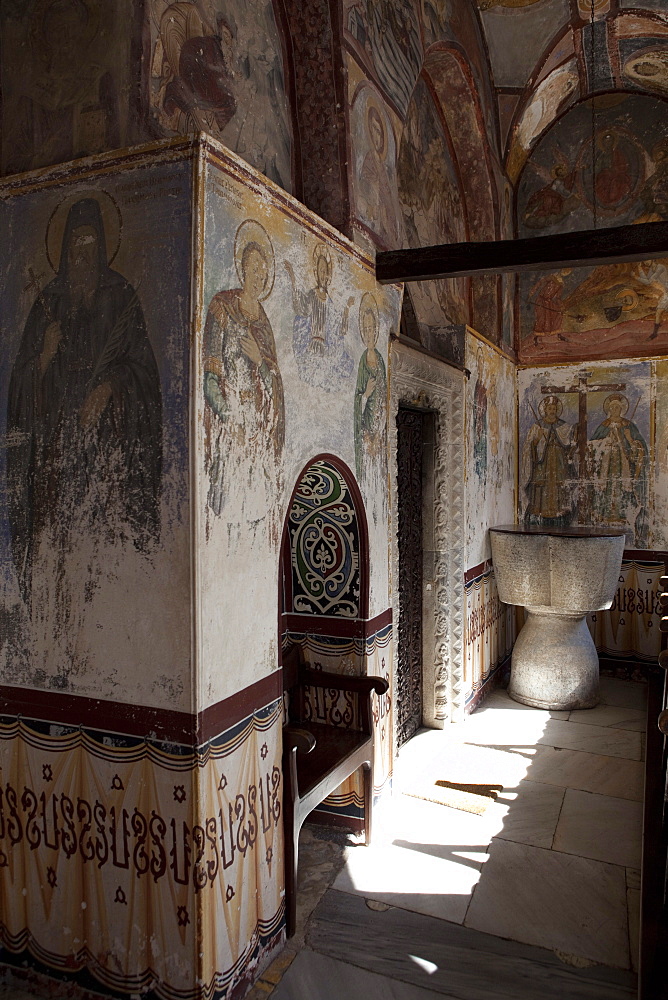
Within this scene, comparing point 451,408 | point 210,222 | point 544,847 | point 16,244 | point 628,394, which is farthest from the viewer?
point 628,394

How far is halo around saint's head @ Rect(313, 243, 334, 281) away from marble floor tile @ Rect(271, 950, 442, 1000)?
3.09m

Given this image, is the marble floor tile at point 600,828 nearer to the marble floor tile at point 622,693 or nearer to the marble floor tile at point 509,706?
the marble floor tile at point 509,706

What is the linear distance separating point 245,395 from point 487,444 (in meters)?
4.24

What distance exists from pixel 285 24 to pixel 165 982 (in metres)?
4.42

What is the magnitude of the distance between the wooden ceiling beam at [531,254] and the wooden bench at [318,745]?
2.29 m

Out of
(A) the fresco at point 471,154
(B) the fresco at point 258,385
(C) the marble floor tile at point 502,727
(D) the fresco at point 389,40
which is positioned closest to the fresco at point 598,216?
(A) the fresco at point 471,154

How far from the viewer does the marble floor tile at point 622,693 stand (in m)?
6.38

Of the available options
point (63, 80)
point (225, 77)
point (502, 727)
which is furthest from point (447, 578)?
point (63, 80)

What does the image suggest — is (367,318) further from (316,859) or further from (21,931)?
(21,931)

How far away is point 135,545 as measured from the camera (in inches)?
104

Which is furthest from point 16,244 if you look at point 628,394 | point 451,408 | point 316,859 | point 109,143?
point 628,394

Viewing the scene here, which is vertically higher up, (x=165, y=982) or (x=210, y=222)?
(x=210, y=222)

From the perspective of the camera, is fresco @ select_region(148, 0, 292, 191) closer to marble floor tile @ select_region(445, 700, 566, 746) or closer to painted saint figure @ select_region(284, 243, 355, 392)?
painted saint figure @ select_region(284, 243, 355, 392)

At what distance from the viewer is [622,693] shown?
668 cm
